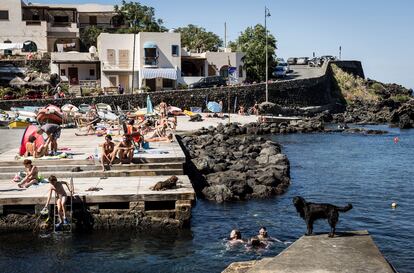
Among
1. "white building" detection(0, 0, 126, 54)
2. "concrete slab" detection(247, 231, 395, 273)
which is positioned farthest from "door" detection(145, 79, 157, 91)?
"concrete slab" detection(247, 231, 395, 273)

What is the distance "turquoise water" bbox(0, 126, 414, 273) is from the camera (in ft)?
55.0

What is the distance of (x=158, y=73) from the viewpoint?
6762 cm

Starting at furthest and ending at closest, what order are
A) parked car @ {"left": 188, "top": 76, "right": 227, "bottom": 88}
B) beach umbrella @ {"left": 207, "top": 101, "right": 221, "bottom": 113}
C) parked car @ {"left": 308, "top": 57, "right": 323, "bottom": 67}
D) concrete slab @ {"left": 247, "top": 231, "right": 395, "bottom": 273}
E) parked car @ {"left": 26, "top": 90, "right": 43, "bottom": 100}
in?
parked car @ {"left": 308, "top": 57, "right": 323, "bottom": 67} < parked car @ {"left": 188, "top": 76, "right": 227, "bottom": 88} < beach umbrella @ {"left": 207, "top": 101, "right": 221, "bottom": 113} < parked car @ {"left": 26, "top": 90, "right": 43, "bottom": 100} < concrete slab @ {"left": 247, "top": 231, "right": 395, "bottom": 273}

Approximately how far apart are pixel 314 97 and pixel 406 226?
5932cm

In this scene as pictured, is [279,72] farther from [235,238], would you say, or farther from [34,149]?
[235,238]

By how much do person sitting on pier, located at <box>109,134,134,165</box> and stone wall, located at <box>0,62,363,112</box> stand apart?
31.7 m

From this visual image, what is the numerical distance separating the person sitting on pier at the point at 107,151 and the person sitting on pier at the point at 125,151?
0.18m

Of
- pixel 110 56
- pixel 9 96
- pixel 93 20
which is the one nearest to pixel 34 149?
pixel 9 96

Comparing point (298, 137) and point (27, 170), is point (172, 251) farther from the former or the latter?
point (298, 137)

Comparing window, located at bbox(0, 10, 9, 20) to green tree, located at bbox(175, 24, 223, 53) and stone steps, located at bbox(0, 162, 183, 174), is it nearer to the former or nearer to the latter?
green tree, located at bbox(175, 24, 223, 53)

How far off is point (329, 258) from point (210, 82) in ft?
187

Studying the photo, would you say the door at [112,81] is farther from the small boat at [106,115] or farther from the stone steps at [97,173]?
the stone steps at [97,173]

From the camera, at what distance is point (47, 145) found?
81.0ft

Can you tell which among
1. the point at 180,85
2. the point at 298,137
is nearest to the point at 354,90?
the point at 180,85
